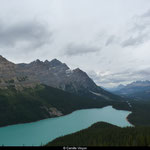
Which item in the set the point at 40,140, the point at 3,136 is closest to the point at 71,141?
the point at 40,140

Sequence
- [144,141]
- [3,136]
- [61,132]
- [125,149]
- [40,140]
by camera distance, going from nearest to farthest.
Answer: [125,149], [144,141], [40,140], [3,136], [61,132]

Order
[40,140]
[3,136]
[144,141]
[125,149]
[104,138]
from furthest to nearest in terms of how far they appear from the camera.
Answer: [3,136] < [40,140] < [104,138] < [144,141] < [125,149]

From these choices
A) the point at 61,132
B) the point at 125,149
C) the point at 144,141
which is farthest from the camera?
the point at 61,132

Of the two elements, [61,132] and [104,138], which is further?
[61,132]

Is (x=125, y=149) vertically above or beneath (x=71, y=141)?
above

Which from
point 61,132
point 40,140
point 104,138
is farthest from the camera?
point 61,132

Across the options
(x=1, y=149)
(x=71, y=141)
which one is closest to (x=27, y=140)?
(x=71, y=141)

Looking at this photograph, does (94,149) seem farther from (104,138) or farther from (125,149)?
(104,138)

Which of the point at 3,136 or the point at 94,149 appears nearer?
the point at 94,149

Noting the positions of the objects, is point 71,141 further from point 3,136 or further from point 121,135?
point 3,136
